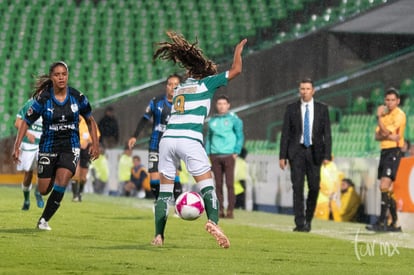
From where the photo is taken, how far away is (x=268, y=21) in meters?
36.0

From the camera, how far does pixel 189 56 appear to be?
12.4m

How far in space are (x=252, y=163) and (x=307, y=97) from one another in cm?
845

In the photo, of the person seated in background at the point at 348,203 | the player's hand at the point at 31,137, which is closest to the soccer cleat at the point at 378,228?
the person seated in background at the point at 348,203

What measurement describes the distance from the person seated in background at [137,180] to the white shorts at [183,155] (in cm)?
1789

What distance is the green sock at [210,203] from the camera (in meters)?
12.1

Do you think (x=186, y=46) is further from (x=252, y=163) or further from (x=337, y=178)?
(x=252, y=163)

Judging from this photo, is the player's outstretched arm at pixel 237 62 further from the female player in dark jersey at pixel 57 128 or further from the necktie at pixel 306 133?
the necktie at pixel 306 133

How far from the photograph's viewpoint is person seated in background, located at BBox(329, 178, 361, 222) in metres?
21.7

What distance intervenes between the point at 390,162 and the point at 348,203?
4168mm

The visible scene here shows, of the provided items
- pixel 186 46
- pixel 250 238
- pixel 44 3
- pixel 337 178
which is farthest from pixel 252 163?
pixel 44 3

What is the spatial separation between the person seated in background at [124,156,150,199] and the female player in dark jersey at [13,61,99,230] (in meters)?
16.0

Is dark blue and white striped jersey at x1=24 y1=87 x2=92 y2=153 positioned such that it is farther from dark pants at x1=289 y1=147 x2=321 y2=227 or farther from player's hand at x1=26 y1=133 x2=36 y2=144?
player's hand at x1=26 y1=133 x2=36 y2=144

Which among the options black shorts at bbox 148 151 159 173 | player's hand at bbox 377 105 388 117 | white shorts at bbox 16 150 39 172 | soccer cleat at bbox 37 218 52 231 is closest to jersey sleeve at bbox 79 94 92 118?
soccer cleat at bbox 37 218 52 231

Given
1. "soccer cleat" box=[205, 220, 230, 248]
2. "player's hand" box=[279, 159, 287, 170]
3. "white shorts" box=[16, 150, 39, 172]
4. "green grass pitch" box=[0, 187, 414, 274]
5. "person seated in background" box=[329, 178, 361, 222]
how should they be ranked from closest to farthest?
"green grass pitch" box=[0, 187, 414, 274] < "soccer cleat" box=[205, 220, 230, 248] < "player's hand" box=[279, 159, 287, 170] < "white shorts" box=[16, 150, 39, 172] < "person seated in background" box=[329, 178, 361, 222]
